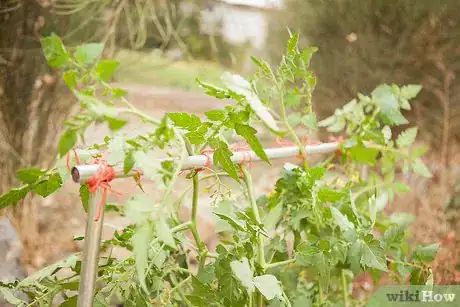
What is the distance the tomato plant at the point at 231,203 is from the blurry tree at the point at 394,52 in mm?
1435

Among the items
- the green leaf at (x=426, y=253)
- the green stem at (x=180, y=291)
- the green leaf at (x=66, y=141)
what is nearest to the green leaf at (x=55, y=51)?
the green leaf at (x=66, y=141)

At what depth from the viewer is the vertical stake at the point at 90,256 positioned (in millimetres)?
757

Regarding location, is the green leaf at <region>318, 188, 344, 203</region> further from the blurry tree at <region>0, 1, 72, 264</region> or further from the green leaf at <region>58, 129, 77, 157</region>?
the blurry tree at <region>0, 1, 72, 264</region>

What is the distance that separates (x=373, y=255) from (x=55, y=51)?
0.63 metres

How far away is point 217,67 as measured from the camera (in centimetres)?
448

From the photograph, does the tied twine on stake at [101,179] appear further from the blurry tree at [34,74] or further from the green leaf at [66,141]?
the blurry tree at [34,74]

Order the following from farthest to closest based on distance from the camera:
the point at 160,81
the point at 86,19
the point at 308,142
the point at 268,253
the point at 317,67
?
the point at 160,81 → the point at 317,67 → the point at 86,19 → the point at 308,142 → the point at 268,253

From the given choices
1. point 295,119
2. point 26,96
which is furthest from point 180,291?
point 26,96

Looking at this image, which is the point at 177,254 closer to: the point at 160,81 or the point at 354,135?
the point at 354,135

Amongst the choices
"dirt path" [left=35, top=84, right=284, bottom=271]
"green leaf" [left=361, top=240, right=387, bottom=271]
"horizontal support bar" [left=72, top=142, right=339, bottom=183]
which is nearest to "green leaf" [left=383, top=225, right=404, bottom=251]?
"green leaf" [left=361, top=240, right=387, bottom=271]

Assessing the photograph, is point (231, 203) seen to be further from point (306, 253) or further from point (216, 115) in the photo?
point (216, 115)

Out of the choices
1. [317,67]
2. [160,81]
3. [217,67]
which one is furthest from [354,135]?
Answer: [160,81]

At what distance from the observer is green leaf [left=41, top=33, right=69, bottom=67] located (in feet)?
2.30

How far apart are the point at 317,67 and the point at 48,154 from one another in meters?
1.46
